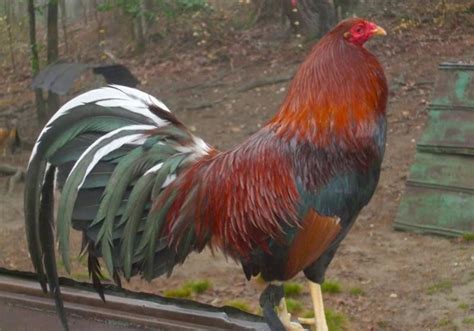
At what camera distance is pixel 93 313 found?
144 inches

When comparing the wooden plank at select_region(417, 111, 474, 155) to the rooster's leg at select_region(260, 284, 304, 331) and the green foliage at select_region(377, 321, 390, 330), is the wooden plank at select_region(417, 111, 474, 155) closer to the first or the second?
the green foliage at select_region(377, 321, 390, 330)

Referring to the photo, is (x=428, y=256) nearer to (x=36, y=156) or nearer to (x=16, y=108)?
(x=36, y=156)

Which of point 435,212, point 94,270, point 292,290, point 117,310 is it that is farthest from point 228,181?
point 435,212

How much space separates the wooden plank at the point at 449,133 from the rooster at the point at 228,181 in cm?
291

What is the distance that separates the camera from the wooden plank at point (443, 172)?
6.04 meters

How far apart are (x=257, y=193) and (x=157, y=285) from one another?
7.74 feet

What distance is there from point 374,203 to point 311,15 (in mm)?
3445

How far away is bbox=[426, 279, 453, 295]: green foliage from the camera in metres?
5.20

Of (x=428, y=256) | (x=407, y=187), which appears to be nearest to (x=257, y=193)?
(x=428, y=256)

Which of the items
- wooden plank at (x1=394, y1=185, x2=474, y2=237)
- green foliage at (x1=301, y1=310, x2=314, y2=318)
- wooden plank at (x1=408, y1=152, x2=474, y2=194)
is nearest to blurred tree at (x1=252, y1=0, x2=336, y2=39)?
wooden plank at (x1=408, y1=152, x2=474, y2=194)

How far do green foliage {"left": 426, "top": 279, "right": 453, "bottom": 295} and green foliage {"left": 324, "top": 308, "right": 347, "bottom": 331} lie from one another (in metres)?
0.65

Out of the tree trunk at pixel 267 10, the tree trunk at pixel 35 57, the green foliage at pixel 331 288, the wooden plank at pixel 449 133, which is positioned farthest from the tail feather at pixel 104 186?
the tree trunk at pixel 267 10

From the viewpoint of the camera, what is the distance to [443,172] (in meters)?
6.13

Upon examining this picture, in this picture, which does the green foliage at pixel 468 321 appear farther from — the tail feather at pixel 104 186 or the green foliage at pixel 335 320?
the tail feather at pixel 104 186
